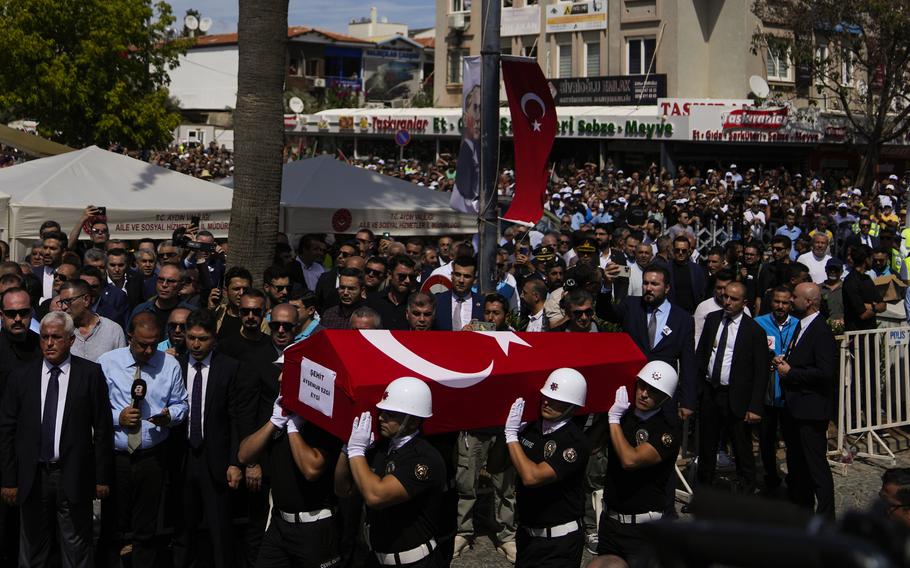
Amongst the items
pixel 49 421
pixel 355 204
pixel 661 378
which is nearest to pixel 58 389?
pixel 49 421

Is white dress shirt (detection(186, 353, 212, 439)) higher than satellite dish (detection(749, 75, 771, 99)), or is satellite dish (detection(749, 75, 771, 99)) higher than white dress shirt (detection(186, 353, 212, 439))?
satellite dish (detection(749, 75, 771, 99))

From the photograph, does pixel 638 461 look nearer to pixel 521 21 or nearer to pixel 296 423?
pixel 296 423

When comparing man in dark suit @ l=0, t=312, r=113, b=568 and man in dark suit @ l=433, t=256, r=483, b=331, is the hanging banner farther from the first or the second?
man in dark suit @ l=0, t=312, r=113, b=568

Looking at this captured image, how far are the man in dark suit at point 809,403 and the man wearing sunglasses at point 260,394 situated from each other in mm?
3852

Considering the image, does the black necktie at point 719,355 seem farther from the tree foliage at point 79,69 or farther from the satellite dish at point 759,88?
the satellite dish at point 759,88

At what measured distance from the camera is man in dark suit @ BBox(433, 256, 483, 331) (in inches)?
384

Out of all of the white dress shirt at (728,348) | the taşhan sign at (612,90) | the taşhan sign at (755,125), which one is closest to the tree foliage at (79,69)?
the taşhan sign at (612,90)

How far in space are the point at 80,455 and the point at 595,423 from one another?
3.00 metres

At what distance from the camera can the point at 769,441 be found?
9320mm

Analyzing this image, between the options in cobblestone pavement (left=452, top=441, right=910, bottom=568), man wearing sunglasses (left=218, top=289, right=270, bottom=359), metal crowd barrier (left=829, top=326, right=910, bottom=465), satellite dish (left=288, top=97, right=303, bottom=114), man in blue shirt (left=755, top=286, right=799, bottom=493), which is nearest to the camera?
man wearing sunglasses (left=218, top=289, right=270, bottom=359)

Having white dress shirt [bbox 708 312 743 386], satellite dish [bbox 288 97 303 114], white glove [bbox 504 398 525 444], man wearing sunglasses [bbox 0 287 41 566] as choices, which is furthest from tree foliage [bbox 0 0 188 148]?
white glove [bbox 504 398 525 444]

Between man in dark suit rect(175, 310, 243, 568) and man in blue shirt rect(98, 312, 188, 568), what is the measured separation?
0.11 metres

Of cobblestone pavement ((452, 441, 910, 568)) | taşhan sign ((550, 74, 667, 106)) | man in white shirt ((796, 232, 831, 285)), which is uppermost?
taşhan sign ((550, 74, 667, 106))

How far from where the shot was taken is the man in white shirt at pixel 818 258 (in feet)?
44.3
